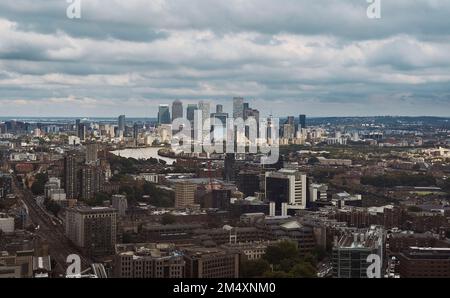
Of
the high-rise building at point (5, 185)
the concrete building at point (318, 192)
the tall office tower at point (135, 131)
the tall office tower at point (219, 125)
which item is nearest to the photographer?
the tall office tower at point (219, 125)

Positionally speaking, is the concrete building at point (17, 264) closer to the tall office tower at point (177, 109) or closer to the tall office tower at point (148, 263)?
the tall office tower at point (148, 263)

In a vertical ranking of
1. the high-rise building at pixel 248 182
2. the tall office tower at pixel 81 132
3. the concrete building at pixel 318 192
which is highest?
the tall office tower at pixel 81 132

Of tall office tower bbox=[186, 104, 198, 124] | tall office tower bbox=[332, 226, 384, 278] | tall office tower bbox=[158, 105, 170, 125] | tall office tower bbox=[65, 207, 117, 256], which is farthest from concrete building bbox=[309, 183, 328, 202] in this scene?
tall office tower bbox=[65, 207, 117, 256]

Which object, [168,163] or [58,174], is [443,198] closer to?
[168,163]

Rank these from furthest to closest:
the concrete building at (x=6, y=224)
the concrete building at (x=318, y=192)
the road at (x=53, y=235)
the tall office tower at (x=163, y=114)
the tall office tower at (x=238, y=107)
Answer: the concrete building at (x=318, y=192) → the tall office tower at (x=238, y=107) → the tall office tower at (x=163, y=114) → the concrete building at (x=6, y=224) → the road at (x=53, y=235)

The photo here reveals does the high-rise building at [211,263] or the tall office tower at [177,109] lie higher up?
the tall office tower at [177,109]

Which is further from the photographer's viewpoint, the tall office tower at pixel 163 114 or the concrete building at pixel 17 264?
the tall office tower at pixel 163 114

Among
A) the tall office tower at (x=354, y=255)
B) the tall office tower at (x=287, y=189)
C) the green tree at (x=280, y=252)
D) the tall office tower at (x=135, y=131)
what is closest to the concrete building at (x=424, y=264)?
the tall office tower at (x=354, y=255)
